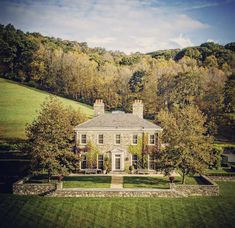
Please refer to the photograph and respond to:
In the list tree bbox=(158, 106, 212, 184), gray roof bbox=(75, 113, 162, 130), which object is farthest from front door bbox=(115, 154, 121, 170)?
tree bbox=(158, 106, 212, 184)

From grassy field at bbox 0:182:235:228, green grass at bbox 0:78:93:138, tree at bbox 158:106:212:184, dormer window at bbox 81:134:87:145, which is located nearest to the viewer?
grassy field at bbox 0:182:235:228

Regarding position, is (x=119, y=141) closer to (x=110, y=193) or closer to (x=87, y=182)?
(x=87, y=182)

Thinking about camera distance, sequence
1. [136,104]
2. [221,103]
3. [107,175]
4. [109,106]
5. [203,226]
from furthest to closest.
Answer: [109,106]
[221,103]
[136,104]
[107,175]
[203,226]

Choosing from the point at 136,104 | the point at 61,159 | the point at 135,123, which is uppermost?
the point at 136,104

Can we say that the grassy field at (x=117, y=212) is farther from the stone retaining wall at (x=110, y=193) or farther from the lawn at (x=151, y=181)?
the lawn at (x=151, y=181)

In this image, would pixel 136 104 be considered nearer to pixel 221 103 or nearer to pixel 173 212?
pixel 173 212

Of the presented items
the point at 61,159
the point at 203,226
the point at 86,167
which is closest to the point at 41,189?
the point at 61,159

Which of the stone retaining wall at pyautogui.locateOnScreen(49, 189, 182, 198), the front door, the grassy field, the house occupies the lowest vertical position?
the grassy field

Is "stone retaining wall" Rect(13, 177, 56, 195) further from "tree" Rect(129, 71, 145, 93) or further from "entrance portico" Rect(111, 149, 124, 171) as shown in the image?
"tree" Rect(129, 71, 145, 93)

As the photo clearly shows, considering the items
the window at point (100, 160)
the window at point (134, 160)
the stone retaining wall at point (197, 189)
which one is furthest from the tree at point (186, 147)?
the window at point (100, 160)
